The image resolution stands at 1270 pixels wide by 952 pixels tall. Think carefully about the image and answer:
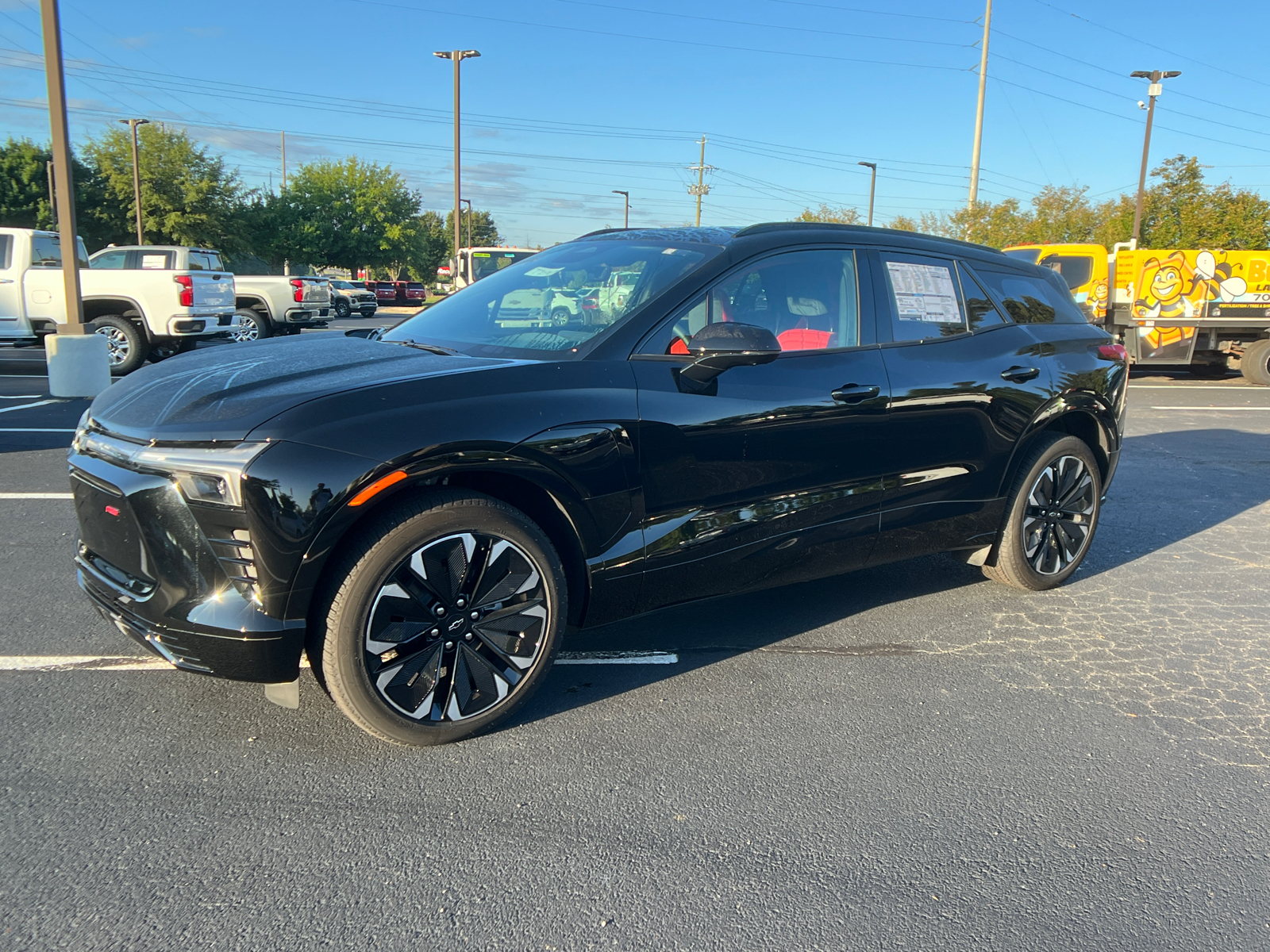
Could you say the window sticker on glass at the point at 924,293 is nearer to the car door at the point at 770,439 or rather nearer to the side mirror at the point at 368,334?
the car door at the point at 770,439

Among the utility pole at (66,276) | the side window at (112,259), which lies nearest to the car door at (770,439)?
the utility pole at (66,276)

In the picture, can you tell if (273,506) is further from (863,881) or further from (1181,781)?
(1181,781)

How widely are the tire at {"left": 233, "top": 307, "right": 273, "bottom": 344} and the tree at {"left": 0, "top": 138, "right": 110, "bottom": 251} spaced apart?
3132 cm

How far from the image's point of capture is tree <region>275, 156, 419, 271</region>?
2151 inches

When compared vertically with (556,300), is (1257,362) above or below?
below

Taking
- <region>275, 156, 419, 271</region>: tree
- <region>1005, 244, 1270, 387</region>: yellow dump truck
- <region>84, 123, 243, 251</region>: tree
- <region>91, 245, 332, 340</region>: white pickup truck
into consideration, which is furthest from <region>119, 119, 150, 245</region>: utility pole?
<region>1005, 244, 1270, 387</region>: yellow dump truck

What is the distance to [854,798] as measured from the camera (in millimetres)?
2873

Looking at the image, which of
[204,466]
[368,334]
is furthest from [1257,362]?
[204,466]

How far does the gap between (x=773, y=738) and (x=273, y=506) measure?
177 centimetres

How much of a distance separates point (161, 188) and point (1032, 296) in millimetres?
48821

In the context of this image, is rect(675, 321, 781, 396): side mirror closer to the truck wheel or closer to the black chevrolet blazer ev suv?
the black chevrolet blazer ev suv

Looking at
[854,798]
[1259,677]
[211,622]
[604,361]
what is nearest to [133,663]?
[211,622]

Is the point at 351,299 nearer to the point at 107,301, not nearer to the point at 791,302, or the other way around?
the point at 107,301

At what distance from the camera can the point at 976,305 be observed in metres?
4.53
